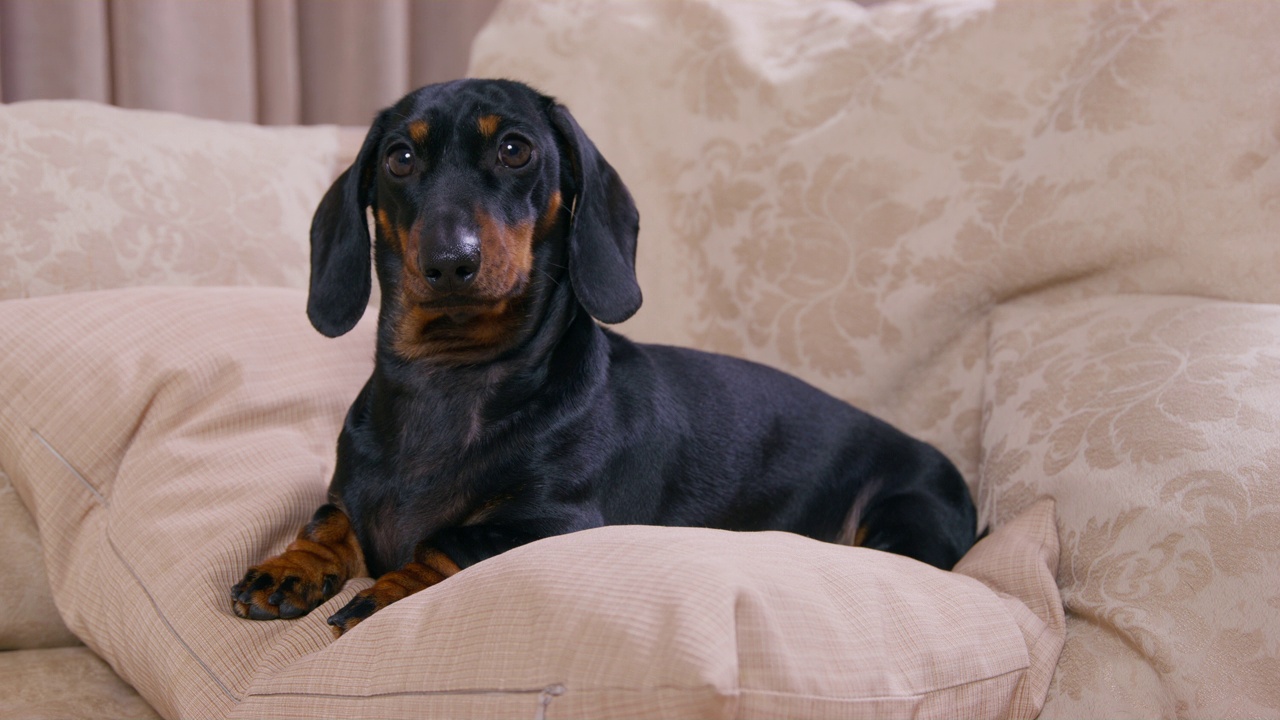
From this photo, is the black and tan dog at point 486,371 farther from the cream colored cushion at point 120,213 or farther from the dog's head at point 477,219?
the cream colored cushion at point 120,213

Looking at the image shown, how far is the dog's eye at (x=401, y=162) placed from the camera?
4.91 ft

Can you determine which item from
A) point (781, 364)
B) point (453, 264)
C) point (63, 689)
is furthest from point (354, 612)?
point (781, 364)

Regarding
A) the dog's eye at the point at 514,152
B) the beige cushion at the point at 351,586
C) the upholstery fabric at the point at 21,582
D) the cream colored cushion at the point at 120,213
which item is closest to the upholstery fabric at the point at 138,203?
the cream colored cushion at the point at 120,213

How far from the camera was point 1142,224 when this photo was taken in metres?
1.81

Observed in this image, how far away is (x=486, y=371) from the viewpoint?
5.02 ft

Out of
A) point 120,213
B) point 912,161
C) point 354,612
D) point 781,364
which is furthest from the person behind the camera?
point 781,364

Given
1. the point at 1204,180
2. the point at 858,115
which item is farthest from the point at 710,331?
the point at 1204,180

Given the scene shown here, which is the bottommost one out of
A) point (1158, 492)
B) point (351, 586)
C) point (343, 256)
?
point (351, 586)

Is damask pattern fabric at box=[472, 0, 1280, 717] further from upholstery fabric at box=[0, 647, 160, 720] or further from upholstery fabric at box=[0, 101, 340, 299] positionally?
upholstery fabric at box=[0, 647, 160, 720]

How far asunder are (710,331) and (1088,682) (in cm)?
114

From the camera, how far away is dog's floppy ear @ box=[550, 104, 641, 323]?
5.04ft

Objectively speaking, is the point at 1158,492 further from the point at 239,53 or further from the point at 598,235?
the point at 239,53

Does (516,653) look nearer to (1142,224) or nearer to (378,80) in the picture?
(1142,224)

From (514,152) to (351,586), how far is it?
64cm
